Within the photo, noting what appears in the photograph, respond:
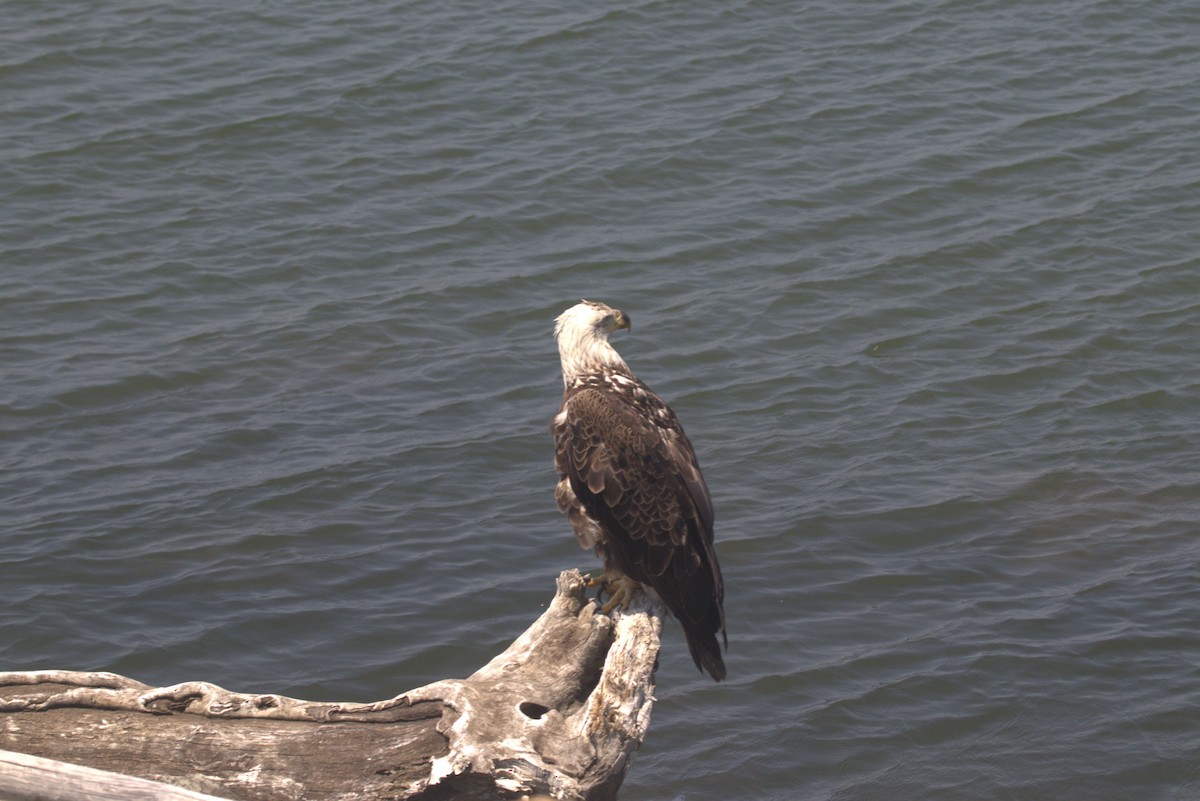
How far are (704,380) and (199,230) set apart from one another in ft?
15.2

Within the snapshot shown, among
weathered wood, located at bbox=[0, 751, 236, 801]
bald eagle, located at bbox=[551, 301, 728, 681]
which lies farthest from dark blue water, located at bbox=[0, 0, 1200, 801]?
weathered wood, located at bbox=[0, 751, 236, 801]

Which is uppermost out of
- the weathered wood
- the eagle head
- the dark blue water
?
the eagle head

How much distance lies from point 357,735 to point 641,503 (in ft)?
5.66

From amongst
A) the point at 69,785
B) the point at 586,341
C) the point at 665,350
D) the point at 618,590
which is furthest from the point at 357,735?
the point at 665,350

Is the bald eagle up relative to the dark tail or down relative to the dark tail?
up

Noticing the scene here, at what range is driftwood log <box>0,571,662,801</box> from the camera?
5.54 meters

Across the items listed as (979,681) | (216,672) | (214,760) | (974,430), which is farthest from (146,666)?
(974,430)

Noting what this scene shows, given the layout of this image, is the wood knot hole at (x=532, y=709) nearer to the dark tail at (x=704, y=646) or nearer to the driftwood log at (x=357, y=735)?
the driftwood log at (x=357, y=735)

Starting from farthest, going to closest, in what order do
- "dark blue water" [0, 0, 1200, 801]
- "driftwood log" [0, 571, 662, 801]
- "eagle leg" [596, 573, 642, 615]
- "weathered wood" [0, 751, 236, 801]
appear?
"dark blue water" [0, 0, 1200, 801], "eagle leg" [596, 573, 642, 615], "driftwood log" [0, 571, 662, 801], "weathered wood" [0, 751, 236, 801]

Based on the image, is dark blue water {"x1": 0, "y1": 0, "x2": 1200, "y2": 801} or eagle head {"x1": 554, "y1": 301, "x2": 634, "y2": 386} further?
dark blue water {"x1": 0, "y1": 0, "x2": 1200, "y2": 801}

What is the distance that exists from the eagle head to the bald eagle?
20cm

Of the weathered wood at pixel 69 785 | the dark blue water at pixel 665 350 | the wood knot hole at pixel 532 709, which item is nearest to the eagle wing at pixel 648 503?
the wood knot hole at pixel 532 709

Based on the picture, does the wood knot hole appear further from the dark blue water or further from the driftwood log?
the dark blue water

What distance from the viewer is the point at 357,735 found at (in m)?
5.73
